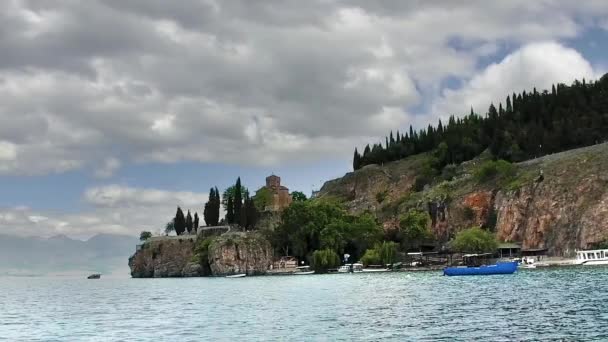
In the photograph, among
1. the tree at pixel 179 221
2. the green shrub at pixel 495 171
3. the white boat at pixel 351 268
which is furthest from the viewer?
the tree at pixel 179 221

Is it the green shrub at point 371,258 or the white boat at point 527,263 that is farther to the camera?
the green shrub at point 371,258

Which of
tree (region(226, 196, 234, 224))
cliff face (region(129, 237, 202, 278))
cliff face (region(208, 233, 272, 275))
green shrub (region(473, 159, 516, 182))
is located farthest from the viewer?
tree (region(226, 196, 234, 224))

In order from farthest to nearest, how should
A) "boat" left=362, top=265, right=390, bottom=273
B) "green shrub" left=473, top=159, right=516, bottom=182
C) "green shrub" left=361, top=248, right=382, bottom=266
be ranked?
"green shrub" left=473, top=159, right=516, bottom=182 < "green shrub" left=361, top=248, right=382, bottom=266 < "boat" left=362, top=265, right=390, bottom=273

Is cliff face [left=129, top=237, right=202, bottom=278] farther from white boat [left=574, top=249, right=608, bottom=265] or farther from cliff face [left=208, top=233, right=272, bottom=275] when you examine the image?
white boat [left=574, top=249, right=608, bottom=265]

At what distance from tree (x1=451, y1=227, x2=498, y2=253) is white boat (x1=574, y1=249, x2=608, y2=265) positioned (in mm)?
18077

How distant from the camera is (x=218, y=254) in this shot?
166 metres

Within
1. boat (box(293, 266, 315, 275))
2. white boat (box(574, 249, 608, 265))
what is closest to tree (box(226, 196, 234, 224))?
boat (box(293, 266, 315, 275))

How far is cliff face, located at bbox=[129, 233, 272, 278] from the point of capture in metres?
166

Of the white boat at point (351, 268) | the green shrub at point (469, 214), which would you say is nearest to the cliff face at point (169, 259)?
the white boat at point (351, 268)

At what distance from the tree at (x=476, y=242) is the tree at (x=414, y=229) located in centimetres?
1847

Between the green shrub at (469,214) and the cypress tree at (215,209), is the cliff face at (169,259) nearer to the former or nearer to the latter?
the cypress tree at (215,209)

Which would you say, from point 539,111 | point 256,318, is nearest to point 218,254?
point 539,111

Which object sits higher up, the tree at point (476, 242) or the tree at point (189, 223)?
the tree at point (189, 223)

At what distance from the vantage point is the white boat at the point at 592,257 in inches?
4621
